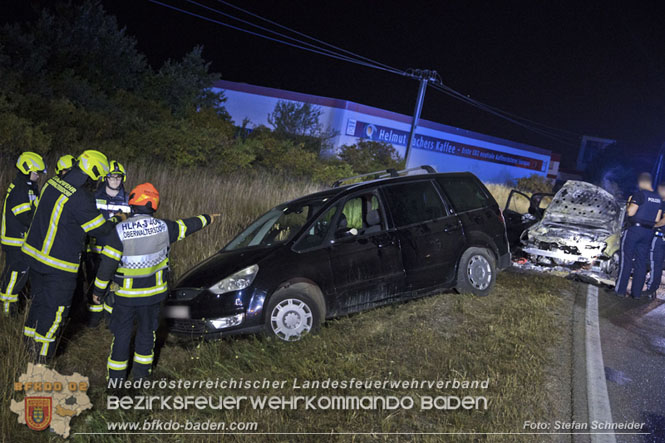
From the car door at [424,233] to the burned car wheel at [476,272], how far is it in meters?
0.16

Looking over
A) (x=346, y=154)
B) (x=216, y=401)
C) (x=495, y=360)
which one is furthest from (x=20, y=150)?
(x=346, y=154)

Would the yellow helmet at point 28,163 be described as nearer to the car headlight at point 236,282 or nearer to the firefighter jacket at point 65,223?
the firefighter jacket at point 65,223

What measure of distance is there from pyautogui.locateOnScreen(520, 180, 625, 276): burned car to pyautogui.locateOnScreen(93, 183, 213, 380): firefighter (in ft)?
24.0

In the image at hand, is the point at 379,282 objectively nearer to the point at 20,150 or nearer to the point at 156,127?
the point at 20,150

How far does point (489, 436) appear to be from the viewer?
3.76 meters

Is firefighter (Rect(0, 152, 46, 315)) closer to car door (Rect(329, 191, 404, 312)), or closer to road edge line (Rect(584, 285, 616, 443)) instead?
car door (Rect(329, 191, 404, 312))

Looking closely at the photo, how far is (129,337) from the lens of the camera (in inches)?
183

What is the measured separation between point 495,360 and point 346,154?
27465 mm

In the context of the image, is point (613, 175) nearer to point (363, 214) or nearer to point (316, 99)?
point (316, 99)

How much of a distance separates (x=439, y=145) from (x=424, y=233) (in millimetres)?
43816

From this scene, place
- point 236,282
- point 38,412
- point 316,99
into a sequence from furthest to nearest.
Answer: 1. point 316,99
2. point 236,282
3. point 38,412

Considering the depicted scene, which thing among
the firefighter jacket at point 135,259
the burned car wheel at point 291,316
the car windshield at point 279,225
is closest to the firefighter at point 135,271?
the firefighter jacket at point 135,259

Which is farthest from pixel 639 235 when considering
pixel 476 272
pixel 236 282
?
pixel 236 282

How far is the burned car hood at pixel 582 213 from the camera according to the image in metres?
10.0
